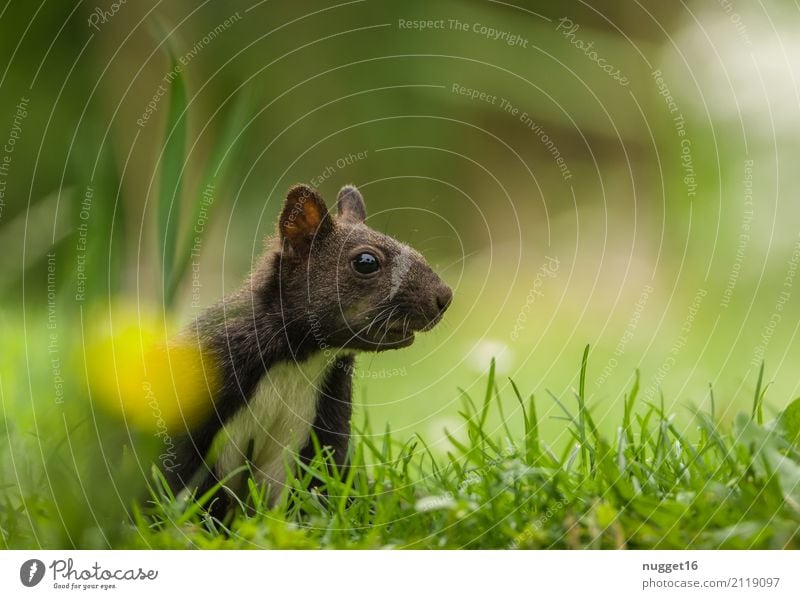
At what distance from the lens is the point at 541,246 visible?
13.0 ft

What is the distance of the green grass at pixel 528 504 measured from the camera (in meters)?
1.66

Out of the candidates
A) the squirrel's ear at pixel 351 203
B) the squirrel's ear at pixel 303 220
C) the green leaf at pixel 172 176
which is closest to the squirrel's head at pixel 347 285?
the squirrel's ear at pixel 303 220

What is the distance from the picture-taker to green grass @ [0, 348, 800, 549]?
5.43ft

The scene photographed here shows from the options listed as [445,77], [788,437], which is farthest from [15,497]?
[445,77]

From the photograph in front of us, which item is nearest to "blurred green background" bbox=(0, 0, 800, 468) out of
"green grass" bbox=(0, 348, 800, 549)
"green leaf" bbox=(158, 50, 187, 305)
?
"green leaf" bbox=(158, 50, 187, 305)

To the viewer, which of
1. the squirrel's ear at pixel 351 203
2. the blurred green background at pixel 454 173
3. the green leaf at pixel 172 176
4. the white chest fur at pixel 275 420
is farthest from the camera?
the squirrel's ear at pixel 351 203

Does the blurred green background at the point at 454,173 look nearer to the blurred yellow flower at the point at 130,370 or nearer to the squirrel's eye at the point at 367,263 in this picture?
the blurred yellow flower at the point at 130,370

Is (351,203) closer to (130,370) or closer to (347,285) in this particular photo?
(347,285)

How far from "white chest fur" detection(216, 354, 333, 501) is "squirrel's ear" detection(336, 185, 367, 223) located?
0.44 metres

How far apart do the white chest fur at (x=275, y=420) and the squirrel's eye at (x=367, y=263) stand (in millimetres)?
264

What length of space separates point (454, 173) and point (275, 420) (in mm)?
1631

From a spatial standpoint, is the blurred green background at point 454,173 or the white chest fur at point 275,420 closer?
the blurred green background at point 454,173

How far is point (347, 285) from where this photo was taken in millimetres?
2395
